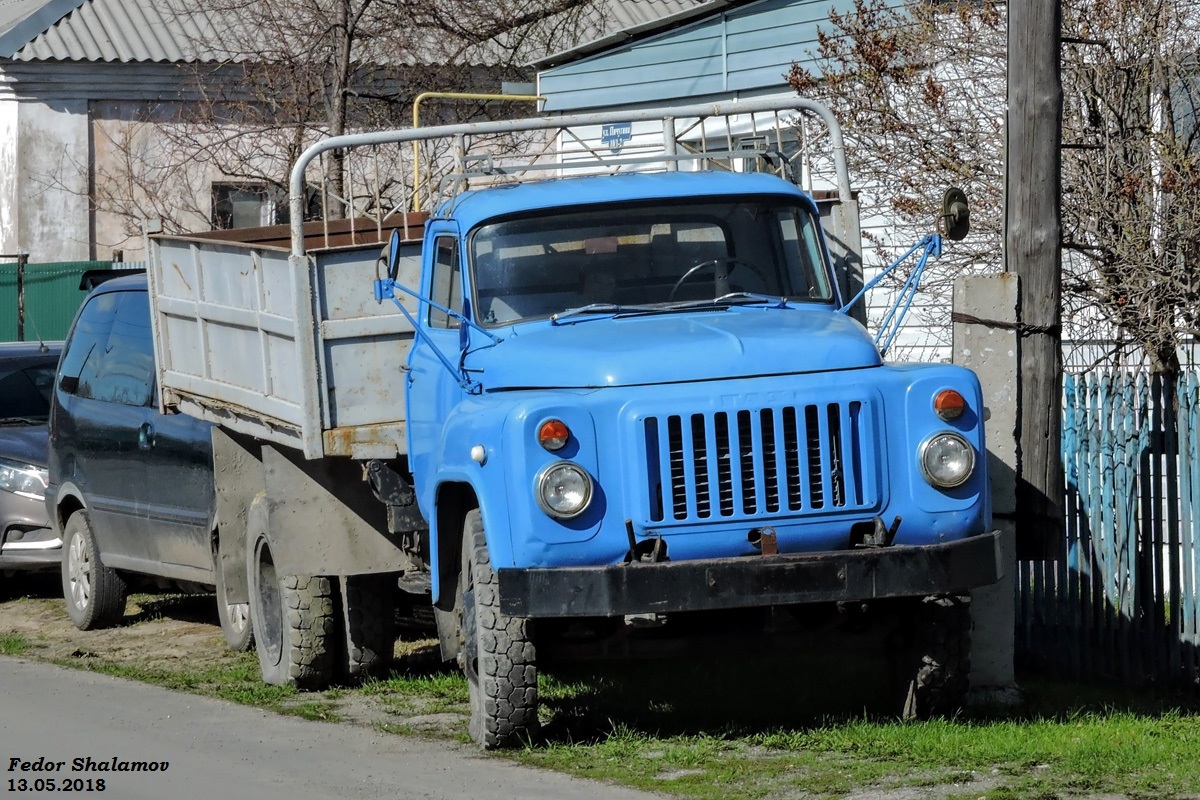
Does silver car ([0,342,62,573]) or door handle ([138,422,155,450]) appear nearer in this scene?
door handle ([138,422,155,450])

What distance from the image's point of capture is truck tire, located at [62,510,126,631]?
1103 centimetres

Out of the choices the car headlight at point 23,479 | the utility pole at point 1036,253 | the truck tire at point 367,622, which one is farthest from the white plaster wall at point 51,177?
the utility pole at point 1036,253

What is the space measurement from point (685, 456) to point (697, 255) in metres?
1.55

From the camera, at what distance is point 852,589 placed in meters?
6.33

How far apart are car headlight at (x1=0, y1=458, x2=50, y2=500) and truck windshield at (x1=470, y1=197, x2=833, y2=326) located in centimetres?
566

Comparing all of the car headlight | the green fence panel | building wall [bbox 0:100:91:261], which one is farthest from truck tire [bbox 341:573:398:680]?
building wall [bbox 0:100:91:261]

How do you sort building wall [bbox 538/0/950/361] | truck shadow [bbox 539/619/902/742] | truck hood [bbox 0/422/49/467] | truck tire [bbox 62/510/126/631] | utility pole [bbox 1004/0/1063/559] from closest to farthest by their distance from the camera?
truck shadow [bbox 539/619/902/742] < utility pole [bbox 1004/0/1063/559] < truck tire [bbox 62/510/126/631] < truck hood [bbox 0/422/49/467] < building wall [bbox 538/0/950/361]

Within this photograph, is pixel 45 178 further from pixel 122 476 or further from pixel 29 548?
pixel 122 476

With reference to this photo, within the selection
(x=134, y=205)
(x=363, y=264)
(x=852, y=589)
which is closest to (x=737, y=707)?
(x=852, y=589)

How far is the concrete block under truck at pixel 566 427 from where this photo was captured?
20.8ft

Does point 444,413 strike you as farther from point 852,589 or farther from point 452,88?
point 452,88

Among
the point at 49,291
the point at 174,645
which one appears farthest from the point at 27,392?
the point at 49,291

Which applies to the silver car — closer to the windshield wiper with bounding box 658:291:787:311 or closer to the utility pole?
the windshield wiper with bounding box 658:291:787:311

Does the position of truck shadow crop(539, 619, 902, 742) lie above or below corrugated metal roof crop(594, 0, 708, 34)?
below
